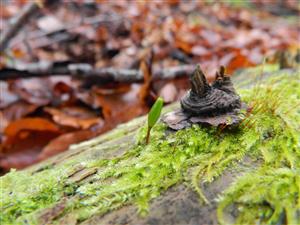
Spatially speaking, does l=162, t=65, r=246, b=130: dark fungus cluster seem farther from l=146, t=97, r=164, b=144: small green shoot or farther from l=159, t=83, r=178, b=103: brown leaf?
l=159, t=83, r=178, b=103: brown leaf

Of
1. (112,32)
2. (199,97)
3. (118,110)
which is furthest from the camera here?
(112,32)

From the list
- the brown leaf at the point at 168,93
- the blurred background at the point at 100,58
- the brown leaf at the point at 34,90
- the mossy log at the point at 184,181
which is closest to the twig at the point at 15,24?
the blurred background at the point at 100,58

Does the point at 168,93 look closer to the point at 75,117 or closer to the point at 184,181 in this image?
the point at 75,117

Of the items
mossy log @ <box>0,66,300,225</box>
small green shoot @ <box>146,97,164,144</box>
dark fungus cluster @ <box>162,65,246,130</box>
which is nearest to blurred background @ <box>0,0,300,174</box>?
dark fungus cluster @ <box>162,65,246,130</box>

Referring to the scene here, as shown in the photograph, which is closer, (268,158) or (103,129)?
(268,158)

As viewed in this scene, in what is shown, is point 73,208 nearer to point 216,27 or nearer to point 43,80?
point 43,80

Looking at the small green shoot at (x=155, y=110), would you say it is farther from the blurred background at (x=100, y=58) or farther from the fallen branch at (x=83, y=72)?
the fallen branch at (x=83, y=72)

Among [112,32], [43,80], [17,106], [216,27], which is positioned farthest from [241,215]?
[216,27]
